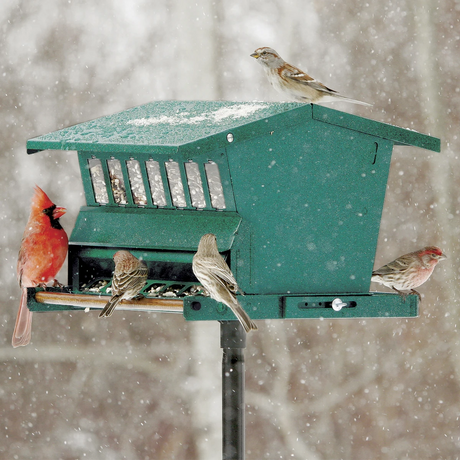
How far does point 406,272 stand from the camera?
6305 mm

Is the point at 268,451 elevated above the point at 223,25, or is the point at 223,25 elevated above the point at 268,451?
the point at 223,25

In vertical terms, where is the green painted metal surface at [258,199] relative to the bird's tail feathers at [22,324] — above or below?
above

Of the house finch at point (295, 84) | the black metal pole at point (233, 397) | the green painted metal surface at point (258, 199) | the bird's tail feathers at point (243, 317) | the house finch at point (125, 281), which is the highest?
the house finch at point (295, 84)

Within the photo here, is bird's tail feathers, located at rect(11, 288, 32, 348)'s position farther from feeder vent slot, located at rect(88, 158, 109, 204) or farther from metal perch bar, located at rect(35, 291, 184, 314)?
feeder vent slot, located at rect(88, 158, 109, 204)

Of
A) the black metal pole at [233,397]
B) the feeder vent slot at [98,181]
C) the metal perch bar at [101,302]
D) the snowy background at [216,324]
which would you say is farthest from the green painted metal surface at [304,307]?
the snowy background at [216,324]

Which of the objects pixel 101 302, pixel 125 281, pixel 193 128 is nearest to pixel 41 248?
pixel 101 302

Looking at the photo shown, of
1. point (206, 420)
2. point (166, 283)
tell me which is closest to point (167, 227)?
point (166, 283)

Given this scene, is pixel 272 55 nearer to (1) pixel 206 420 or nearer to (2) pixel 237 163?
(2) pixel 237 163

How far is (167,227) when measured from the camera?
5.80 metres

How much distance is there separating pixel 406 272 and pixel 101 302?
192 centimetres

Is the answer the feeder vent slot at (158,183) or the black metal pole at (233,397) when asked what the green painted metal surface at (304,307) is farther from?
the feeder vent slot at (158,183)

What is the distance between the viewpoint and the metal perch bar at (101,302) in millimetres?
5344

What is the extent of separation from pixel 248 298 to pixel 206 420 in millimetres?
5886

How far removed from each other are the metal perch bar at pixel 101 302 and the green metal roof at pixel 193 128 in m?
0.80
